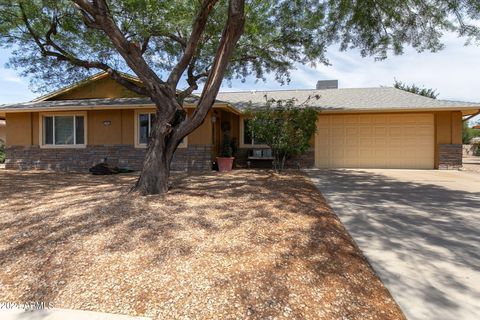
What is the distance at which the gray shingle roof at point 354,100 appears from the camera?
12.5 m

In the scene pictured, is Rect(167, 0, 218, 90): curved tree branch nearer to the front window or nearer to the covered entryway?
the covered entryway

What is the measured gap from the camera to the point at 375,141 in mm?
13156

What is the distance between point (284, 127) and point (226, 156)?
301 cm

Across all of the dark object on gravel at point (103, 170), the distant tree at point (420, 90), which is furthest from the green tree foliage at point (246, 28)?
the distant tree at point (420, 90)

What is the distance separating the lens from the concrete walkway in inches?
93.0

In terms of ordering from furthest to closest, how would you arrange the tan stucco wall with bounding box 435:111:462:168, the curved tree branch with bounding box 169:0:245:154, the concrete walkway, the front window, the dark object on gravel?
the front window → the tan stucco wall with bounding box 435:111:462:168 → the dark object on gravel → the curved tree branch with bounding box 169:0:245:154 → the concrete walkway

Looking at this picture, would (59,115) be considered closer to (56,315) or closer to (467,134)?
(56,315)

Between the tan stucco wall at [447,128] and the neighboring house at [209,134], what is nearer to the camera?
the neighboring house at [209,134]

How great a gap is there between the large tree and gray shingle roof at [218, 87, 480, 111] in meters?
2.19

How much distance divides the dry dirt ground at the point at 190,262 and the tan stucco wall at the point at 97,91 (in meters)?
9.48

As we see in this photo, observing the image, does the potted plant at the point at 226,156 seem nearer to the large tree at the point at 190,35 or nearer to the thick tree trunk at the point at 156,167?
the large tree at the point at 190,35

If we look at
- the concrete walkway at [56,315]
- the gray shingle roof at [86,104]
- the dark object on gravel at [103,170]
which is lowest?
the concrete walkway at [56,315]

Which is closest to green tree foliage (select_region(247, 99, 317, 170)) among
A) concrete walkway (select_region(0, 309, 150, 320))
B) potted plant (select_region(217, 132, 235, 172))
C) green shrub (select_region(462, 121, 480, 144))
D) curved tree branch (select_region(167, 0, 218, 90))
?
potted plant (select_region(217, 132, 235, 172))

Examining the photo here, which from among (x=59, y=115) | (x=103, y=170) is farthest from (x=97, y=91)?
(x=103, y=170)
